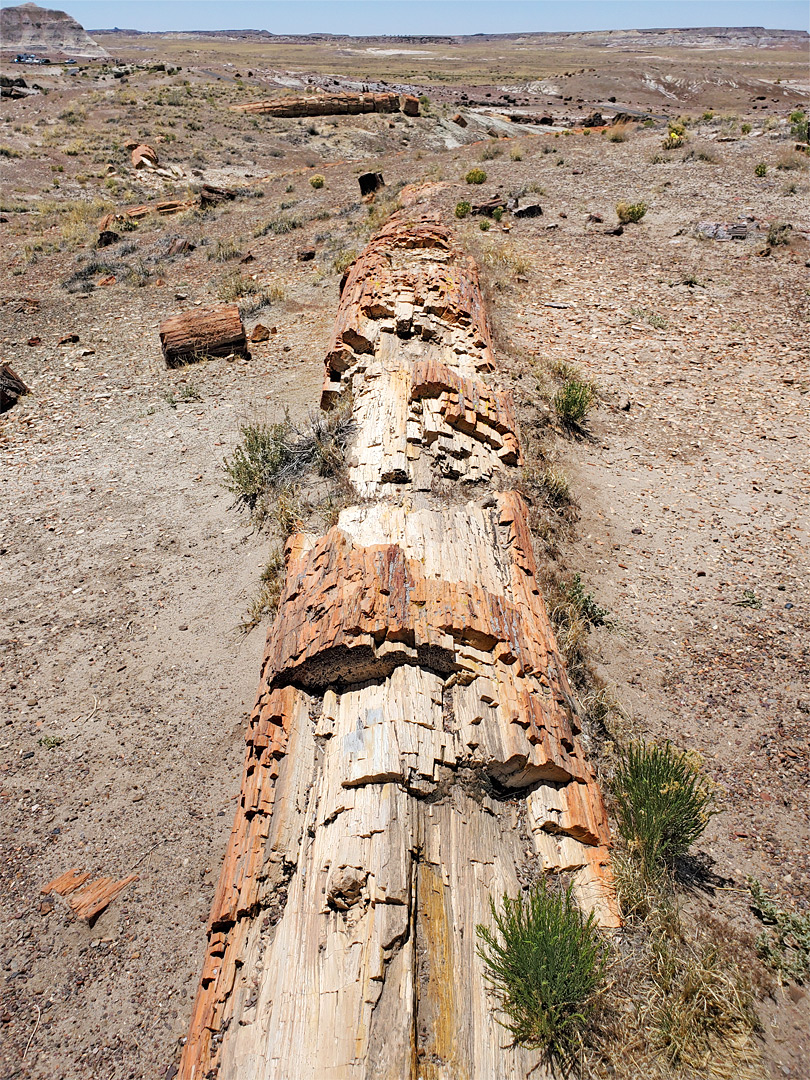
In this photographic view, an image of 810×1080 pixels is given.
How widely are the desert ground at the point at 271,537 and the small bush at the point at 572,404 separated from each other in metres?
0.24

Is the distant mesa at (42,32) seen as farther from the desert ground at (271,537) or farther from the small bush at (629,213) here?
the small bush at (629,213)

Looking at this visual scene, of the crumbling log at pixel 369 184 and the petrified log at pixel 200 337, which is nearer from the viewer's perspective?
the petrified log at pixel 200 337

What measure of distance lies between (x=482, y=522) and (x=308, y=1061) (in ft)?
11.7

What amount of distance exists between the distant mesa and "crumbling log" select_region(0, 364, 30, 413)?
119 metres

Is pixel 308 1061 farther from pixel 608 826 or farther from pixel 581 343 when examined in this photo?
pixel 581 343

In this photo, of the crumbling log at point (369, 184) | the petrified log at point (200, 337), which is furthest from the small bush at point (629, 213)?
the petrified log at point (200, 337)

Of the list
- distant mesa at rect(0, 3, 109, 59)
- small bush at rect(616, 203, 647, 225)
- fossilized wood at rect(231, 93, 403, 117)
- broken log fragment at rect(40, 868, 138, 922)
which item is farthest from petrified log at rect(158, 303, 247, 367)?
distant mesa at rect(0, 3, 109, 59)

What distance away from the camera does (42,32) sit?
10275 cm

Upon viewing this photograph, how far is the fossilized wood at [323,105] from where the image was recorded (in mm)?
35312

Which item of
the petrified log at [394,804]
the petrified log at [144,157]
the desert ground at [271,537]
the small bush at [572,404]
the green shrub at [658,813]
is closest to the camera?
the petrified log at [394,804]

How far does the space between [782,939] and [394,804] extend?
2327 millimetres

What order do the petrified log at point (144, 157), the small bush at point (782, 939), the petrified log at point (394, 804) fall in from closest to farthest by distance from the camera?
the petrified log at point (394, 804) → the small bush at point (782, 939) → the petrified log at point (144, 157)

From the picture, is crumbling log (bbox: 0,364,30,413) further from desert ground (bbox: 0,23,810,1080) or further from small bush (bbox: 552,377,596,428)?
small bush (bbox: 552,377,596,428)

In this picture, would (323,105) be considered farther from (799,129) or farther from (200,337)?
(200,337)
